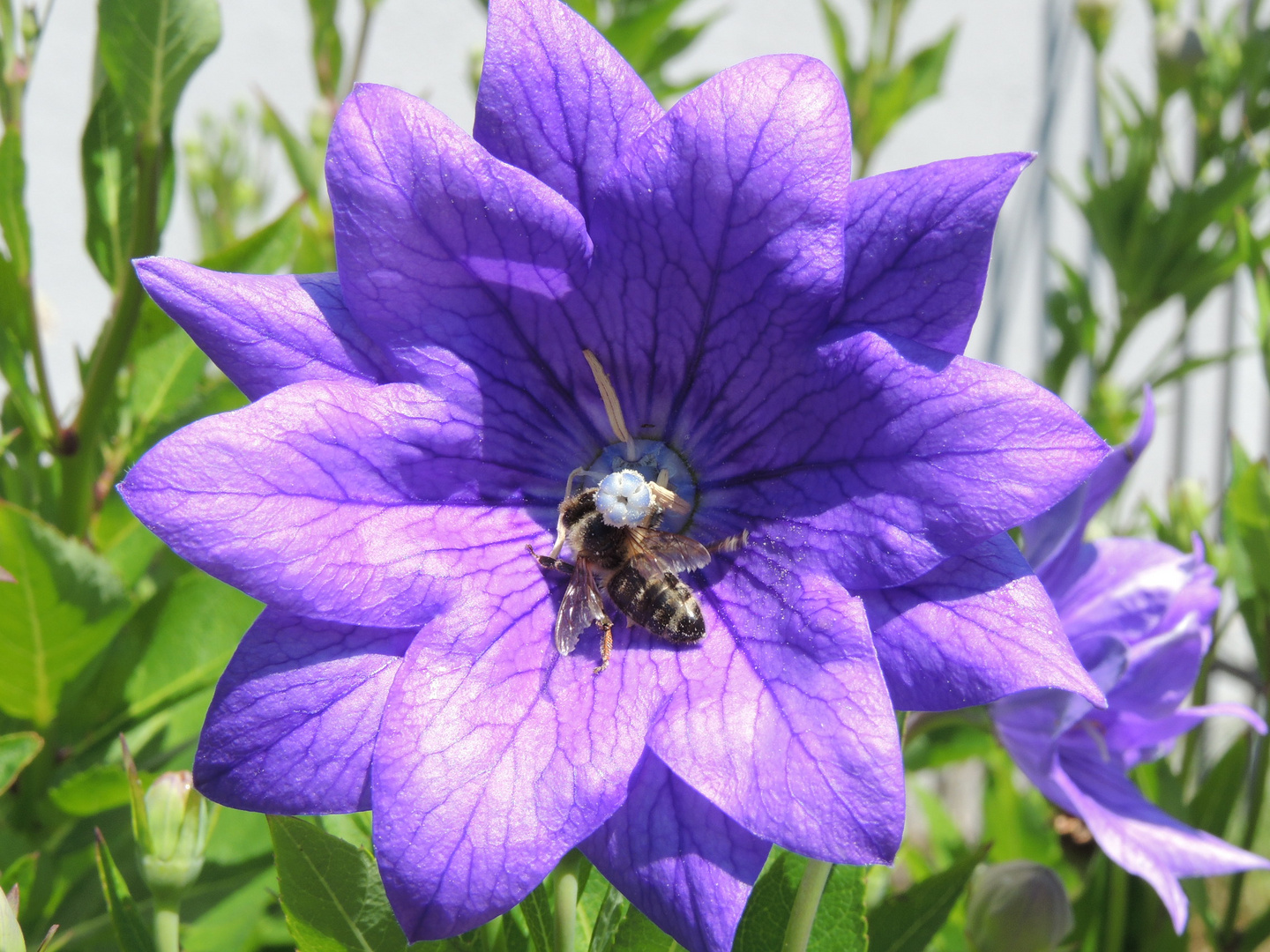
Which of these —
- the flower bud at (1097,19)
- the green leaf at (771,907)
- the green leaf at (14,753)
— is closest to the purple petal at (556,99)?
the green leaf at (771,907)

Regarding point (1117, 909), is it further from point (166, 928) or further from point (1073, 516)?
point (166, 928)

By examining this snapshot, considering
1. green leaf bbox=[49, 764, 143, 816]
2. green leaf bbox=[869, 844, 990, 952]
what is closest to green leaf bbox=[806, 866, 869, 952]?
green leaf bbox=[869, 844, 990, 952]

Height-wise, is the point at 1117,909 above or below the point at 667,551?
below

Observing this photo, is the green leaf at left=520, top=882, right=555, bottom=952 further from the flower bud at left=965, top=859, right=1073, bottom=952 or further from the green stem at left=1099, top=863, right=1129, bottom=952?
the green stem at left=1099, top=863, right=1129, bottom=952

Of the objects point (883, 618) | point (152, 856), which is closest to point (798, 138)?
point (883, 618)

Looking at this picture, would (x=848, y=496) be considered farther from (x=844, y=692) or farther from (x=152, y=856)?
(x=152, y=856)

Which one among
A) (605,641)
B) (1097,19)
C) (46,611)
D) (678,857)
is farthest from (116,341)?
(1097,19)
